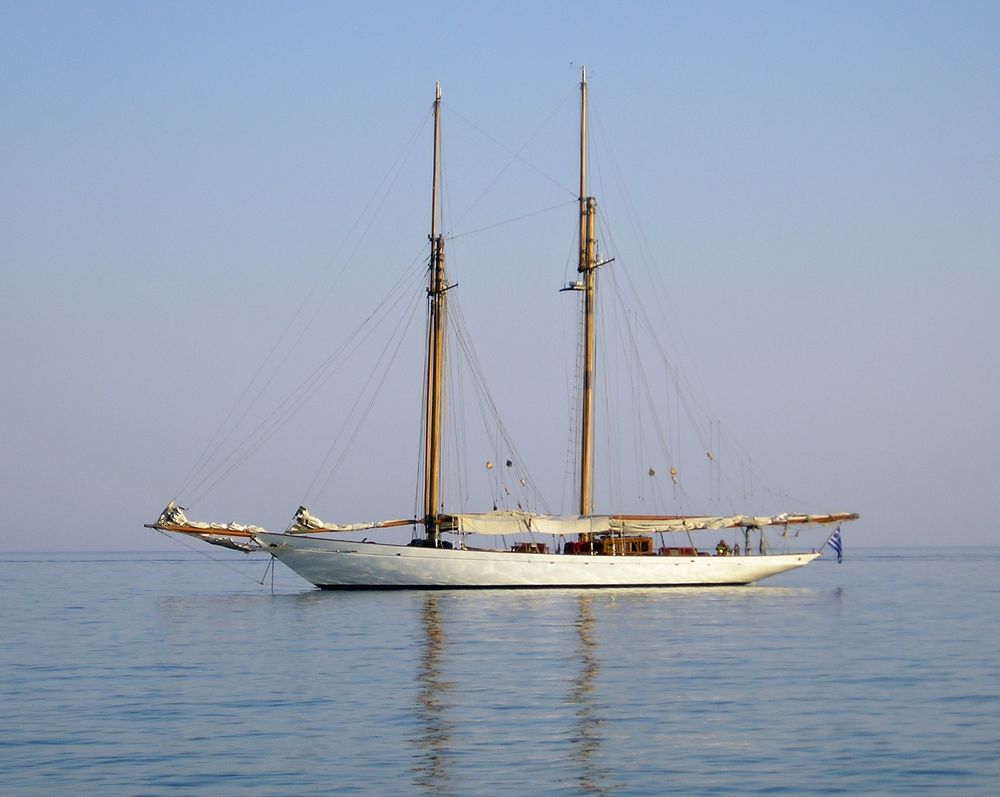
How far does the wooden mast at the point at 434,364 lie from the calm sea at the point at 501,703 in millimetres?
15675

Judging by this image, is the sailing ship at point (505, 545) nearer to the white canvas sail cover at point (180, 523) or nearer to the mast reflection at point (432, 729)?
the white canvas sail cover at point (180, 523)

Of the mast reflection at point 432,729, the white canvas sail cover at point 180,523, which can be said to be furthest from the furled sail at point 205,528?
the mast reflection at point 432,729

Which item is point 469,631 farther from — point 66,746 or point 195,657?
point 66,746

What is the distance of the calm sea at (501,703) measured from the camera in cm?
2659

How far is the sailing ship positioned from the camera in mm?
82500

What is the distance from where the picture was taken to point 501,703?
36219mm

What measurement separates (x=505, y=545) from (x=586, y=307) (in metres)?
18.8

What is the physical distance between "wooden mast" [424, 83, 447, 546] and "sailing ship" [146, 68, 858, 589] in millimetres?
64

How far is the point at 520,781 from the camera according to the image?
2588cm

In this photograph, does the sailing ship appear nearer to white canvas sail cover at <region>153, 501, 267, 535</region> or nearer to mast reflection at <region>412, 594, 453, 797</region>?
white canvas sail cover at <region>153, 501, 267, 535</region>

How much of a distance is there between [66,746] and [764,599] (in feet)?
198

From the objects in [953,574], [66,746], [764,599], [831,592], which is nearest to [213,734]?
[66,746]

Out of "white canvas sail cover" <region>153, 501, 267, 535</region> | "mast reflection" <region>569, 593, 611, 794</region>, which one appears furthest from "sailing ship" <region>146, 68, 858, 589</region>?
"mast reflection" <region>569, 593, 611, 794</region>

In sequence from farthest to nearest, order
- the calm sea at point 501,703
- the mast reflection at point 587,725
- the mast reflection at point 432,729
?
the calm sea at point 501,703, the mast reflection at point 587,725, the mast reflection at point 432,729
